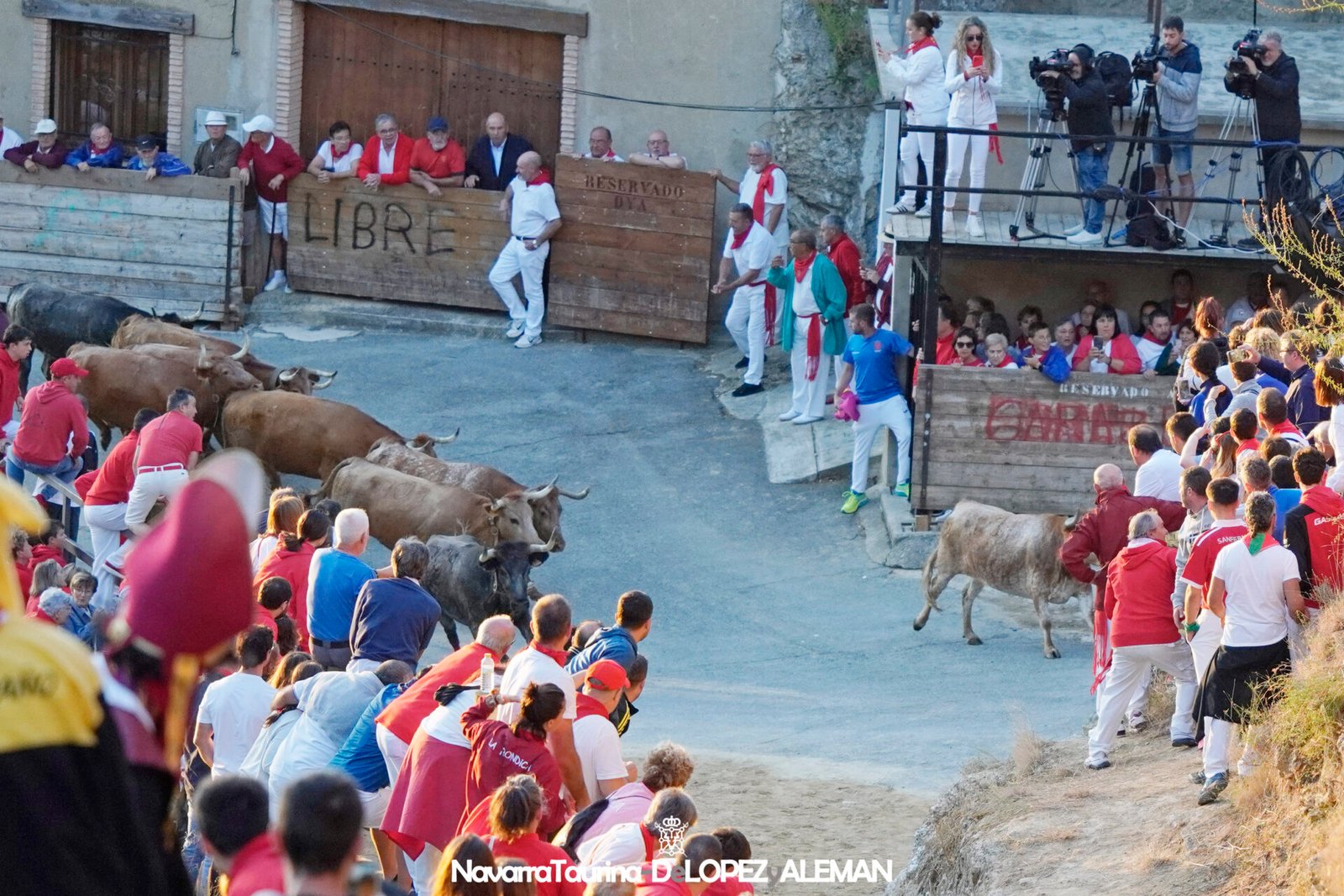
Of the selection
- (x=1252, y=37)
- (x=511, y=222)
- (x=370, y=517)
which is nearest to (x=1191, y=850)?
(x=370, y=517)

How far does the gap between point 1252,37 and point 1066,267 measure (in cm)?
289

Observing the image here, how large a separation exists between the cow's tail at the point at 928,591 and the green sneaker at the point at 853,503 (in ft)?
7.88

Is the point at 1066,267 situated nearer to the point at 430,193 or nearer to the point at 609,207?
the point at 609,207

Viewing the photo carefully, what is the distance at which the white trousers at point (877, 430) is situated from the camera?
47.6 feet

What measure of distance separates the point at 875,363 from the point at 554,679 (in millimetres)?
8062

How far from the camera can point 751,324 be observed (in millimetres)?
17781

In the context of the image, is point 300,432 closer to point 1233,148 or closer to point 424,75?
point 424,75

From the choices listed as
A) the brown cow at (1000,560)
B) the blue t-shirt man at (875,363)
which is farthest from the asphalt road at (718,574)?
the blue t-shirt man at (875,363)

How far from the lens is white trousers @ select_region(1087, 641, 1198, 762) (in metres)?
8.33

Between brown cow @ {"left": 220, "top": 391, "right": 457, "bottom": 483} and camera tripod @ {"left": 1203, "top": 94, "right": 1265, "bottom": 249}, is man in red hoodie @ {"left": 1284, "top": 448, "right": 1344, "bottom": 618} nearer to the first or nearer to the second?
camera tripod @ {"left": 1203, "top": 94, "right": 1265, "bottom": 249}

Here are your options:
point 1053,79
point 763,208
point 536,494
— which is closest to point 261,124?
point 763,208

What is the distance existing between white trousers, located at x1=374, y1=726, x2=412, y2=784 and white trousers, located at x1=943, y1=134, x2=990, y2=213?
9.12 metres

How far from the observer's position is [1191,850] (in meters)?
6.89

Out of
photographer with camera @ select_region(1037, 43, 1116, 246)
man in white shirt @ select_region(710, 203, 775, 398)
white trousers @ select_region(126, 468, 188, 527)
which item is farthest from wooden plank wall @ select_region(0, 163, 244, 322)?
photographer with camera @ select_region(1037, 43, 1116, 246)
